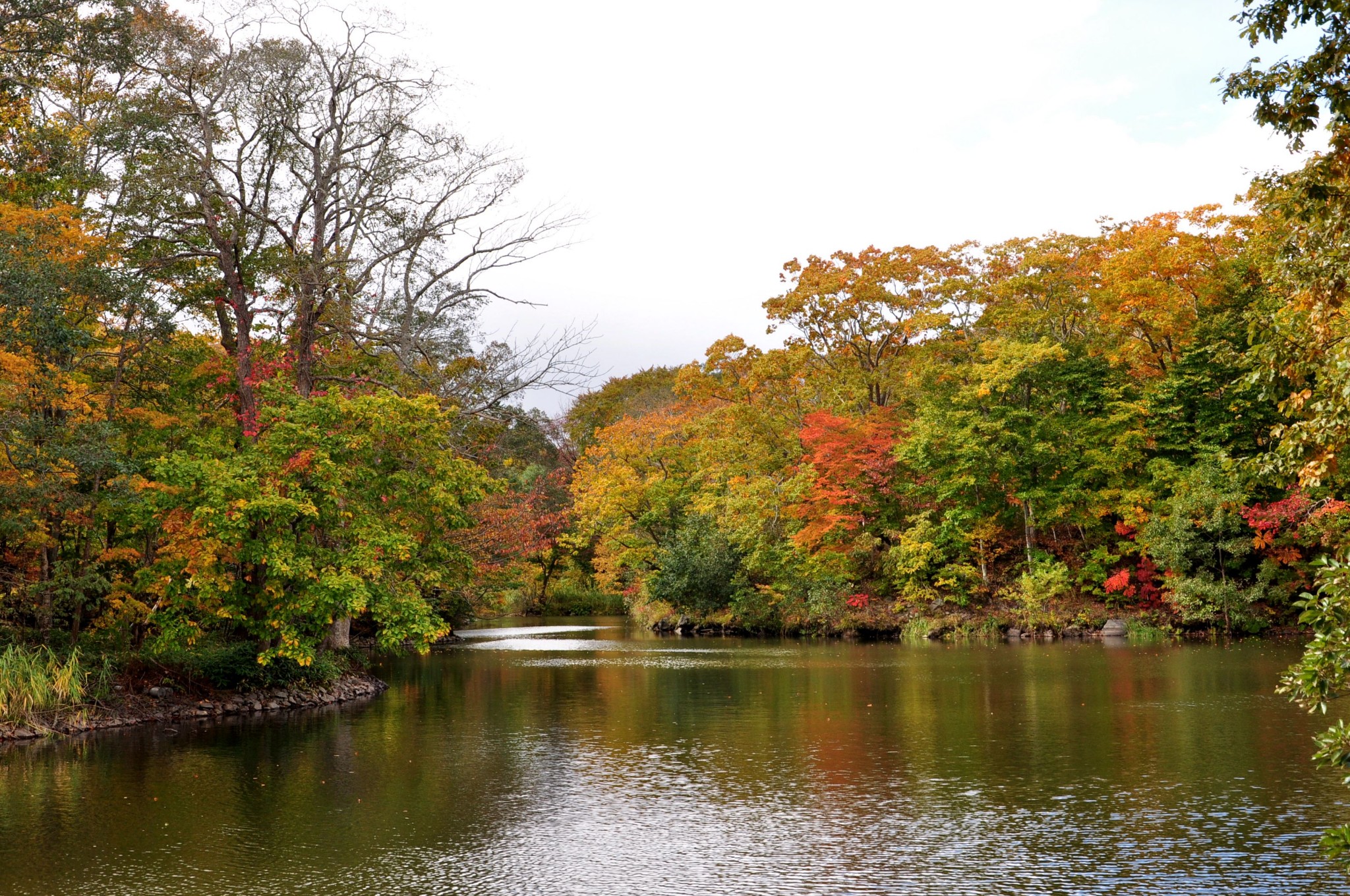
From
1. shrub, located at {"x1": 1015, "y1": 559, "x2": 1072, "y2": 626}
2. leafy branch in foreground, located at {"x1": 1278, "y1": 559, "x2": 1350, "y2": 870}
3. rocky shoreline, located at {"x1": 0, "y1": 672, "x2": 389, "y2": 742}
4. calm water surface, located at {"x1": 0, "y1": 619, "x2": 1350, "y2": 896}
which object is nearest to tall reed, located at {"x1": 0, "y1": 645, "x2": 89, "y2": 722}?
rocky shoreline, located at {"x1": 0, "y1": 672, "x2": 389, "y2": 742}

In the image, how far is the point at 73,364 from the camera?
1727 cm

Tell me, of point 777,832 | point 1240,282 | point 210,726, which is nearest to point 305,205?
point 210,726

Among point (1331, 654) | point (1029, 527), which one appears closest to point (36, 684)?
point (1331, 654)

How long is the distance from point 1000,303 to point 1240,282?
707 centimetres

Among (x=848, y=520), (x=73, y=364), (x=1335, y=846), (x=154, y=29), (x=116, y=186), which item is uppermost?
(x=154, y=29)

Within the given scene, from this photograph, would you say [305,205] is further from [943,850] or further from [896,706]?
[943,850]

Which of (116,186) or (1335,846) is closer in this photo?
(1335,846)

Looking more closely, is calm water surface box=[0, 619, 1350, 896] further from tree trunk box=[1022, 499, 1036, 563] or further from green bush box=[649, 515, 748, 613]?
green bush box=[649, 515, 748, 613]

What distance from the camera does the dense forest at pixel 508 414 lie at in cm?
1573

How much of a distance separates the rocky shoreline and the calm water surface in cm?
65

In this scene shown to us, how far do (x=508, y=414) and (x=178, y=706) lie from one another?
9340 mm

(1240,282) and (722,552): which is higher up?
(1240,282)

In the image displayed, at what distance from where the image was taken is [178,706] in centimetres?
1723

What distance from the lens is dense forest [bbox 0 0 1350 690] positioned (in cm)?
1573
